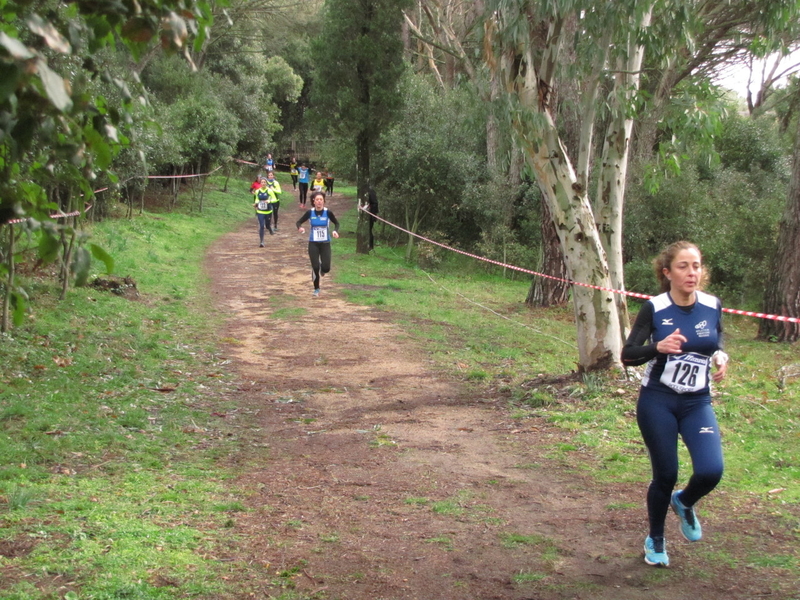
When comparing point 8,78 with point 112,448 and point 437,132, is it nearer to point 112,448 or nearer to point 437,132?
point 112,448

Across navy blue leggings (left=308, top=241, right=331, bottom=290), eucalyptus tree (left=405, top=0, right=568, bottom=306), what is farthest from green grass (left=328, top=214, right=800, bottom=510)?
navy blue leggings (left=308, top=241, right=331, bottom=290)

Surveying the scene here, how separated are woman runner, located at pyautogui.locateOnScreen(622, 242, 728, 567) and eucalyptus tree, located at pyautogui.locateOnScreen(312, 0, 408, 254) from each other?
54.1ft

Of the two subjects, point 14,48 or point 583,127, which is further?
point 583,127

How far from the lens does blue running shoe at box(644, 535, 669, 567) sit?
4715 millimetres

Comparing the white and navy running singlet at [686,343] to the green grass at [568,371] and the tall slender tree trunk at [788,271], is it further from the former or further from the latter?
the tall slender tree trunk at [788,271]

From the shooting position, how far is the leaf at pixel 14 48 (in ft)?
5.34

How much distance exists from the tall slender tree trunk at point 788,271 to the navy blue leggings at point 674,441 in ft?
30.8

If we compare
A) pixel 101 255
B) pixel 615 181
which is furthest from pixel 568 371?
pixel 101 255

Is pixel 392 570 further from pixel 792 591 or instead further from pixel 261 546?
pixel 792 591

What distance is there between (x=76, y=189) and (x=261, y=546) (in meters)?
2.76

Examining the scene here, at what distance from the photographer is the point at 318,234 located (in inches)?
583

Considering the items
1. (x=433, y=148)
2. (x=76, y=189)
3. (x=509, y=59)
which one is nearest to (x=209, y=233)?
(x=433, y=148)

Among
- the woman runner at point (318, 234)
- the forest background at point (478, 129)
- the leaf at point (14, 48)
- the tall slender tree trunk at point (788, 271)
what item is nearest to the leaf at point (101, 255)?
the forest background at point (478, 129)

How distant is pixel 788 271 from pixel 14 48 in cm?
1328
